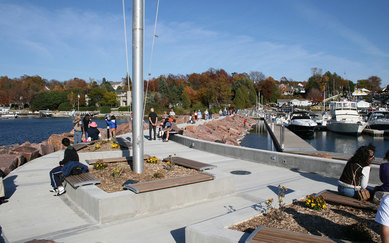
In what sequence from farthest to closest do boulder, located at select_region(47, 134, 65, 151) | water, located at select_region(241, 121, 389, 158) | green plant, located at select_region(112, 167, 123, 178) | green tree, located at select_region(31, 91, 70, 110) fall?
1. green tree, located at select_region(31, 91, 70, 110)
2. water, located at select_region(241, 121, 389, 158)
3. boulder, located at select_region(47, 134, 65, 151)
4. green plant, located at select_region(112, 167, 123, 178)

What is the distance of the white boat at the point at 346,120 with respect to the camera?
38244 mm

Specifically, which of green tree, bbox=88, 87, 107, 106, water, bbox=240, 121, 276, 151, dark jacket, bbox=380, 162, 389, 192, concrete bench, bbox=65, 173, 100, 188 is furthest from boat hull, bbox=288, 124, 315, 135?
green tree, bbox=88, 87, 107, 106

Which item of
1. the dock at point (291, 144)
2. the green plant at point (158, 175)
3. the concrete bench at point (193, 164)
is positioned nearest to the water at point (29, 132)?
the dock at point (291, 144)

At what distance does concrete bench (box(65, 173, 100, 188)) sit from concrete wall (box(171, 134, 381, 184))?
647cm

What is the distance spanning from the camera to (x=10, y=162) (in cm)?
1070

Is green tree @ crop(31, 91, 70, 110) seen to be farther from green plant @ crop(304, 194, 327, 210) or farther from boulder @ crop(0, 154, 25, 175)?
green plant @ crop(304, 194, 327, 210)

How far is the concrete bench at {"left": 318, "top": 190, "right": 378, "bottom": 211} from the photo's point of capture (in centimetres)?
471

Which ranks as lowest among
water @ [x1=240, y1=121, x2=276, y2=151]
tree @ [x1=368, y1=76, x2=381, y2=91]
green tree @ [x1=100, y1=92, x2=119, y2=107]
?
water @ [x1=240, y1=121, x2=276, y2=151]

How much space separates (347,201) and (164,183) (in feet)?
11.1

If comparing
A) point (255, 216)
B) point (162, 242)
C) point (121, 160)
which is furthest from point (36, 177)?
point (255, 216)

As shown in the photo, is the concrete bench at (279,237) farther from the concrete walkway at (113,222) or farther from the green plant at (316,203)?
the concrete walkway at (113,222)

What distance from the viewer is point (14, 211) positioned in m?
6.19

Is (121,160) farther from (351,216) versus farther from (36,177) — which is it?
(351,216)

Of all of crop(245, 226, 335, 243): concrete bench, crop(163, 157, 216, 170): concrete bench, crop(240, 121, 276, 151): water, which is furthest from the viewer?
crop(240, 121, 276, 151): water
